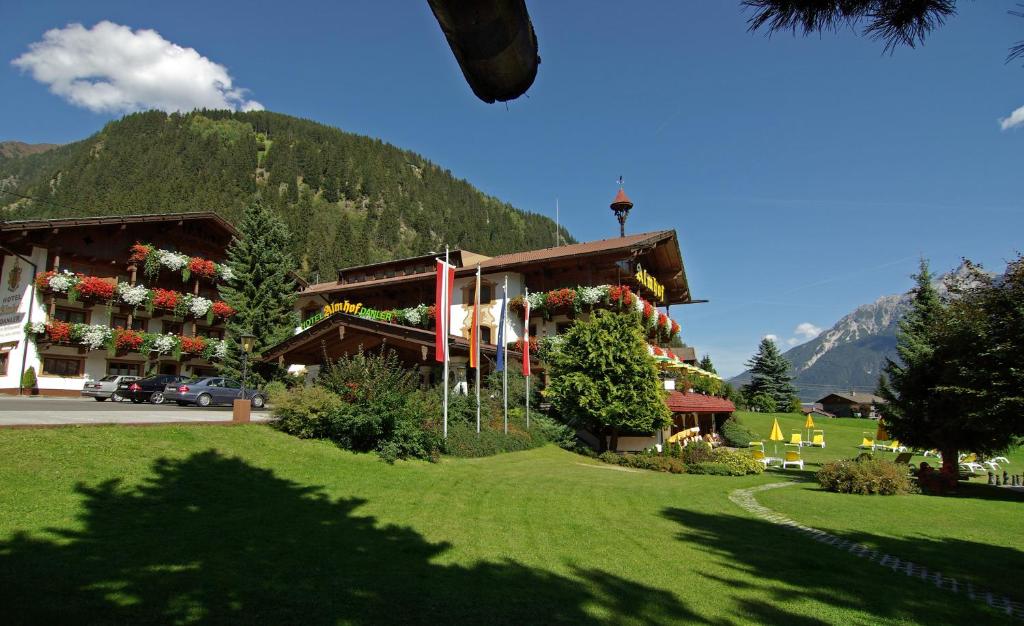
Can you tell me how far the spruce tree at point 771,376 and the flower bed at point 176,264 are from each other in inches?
Result: 2063

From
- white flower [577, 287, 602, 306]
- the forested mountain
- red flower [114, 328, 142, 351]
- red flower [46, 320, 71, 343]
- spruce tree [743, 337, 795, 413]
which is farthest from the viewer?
the forested mountain

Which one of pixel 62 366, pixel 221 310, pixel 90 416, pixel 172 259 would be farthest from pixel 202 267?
pixel 90 416

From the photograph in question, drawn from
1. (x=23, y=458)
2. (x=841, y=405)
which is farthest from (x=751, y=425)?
(x=841, y=405)

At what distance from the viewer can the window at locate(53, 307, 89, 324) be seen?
35750mm

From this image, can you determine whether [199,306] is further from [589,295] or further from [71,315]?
[589,295]

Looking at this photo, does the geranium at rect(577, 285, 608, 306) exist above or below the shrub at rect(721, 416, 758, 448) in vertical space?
above

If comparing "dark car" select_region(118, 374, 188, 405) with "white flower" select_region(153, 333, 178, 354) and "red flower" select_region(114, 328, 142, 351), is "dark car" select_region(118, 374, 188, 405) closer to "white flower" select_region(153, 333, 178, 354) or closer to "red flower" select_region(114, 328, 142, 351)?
"red flower" select_region(114, 328, 142, 351)

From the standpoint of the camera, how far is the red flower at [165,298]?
125 feet

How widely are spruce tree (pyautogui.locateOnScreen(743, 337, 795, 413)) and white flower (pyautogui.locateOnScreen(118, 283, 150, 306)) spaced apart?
56.3m

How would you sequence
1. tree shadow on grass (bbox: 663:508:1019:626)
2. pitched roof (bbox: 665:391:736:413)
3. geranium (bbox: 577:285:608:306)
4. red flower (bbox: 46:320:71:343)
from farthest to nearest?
red flower (bbox: 46:320:71:343), geranium (bbox: 577:285:608:306), pitched roof (bbox: 665:391:736:413), tree shadow on grass (bbox: 663:508:1019:626)

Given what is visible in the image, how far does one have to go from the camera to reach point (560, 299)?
108 feet

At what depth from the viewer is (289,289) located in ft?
133

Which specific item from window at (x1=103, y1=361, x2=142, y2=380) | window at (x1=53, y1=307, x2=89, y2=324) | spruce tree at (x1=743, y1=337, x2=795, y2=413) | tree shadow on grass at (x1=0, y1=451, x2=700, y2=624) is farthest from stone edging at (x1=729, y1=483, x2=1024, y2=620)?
spruce tree at (x1=743, y1=337, x2=795, y2=413)

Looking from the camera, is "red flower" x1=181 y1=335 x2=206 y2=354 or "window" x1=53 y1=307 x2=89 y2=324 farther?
"red flower" x1=181 y1=335 x2=206 y2=354
